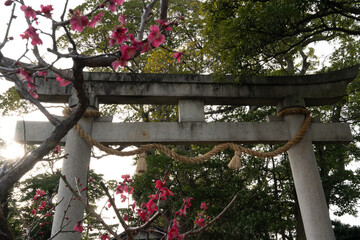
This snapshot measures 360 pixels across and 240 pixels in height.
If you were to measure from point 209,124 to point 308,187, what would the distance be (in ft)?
5.75

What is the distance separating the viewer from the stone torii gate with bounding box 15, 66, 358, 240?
3879 millimetres

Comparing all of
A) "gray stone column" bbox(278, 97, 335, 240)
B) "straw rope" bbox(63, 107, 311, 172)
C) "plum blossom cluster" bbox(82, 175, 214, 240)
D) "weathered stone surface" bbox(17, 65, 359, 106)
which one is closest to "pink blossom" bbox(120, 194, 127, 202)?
"plum blossom cluster" bbox(82, 175, 214, 240)

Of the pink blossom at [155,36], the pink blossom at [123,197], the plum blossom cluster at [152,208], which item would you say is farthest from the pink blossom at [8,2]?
the pink blossom at [123,197]

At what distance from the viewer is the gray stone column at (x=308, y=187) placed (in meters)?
3.79

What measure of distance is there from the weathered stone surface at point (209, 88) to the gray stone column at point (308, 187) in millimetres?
334

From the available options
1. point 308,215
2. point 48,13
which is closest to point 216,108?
point 308,215

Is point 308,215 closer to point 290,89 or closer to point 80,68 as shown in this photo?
point 290,89

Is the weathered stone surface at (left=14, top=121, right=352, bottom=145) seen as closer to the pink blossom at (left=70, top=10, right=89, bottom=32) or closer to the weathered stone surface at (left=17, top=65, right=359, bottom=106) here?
the weathered stone surface at (left=17, top=65, right=359, bottom=106)

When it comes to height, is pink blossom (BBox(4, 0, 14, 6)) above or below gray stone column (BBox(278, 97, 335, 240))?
above

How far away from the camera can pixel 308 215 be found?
3.88 m

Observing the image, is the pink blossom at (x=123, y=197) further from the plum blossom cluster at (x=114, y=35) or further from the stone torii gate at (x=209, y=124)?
the plum blossom cluster at (x=114, y=35)

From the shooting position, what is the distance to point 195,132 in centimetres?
411

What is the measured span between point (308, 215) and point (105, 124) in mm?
3312

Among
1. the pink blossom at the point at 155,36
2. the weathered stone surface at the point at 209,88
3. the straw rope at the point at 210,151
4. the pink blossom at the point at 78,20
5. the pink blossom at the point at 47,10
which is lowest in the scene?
the straw rope at the point at 210,151
